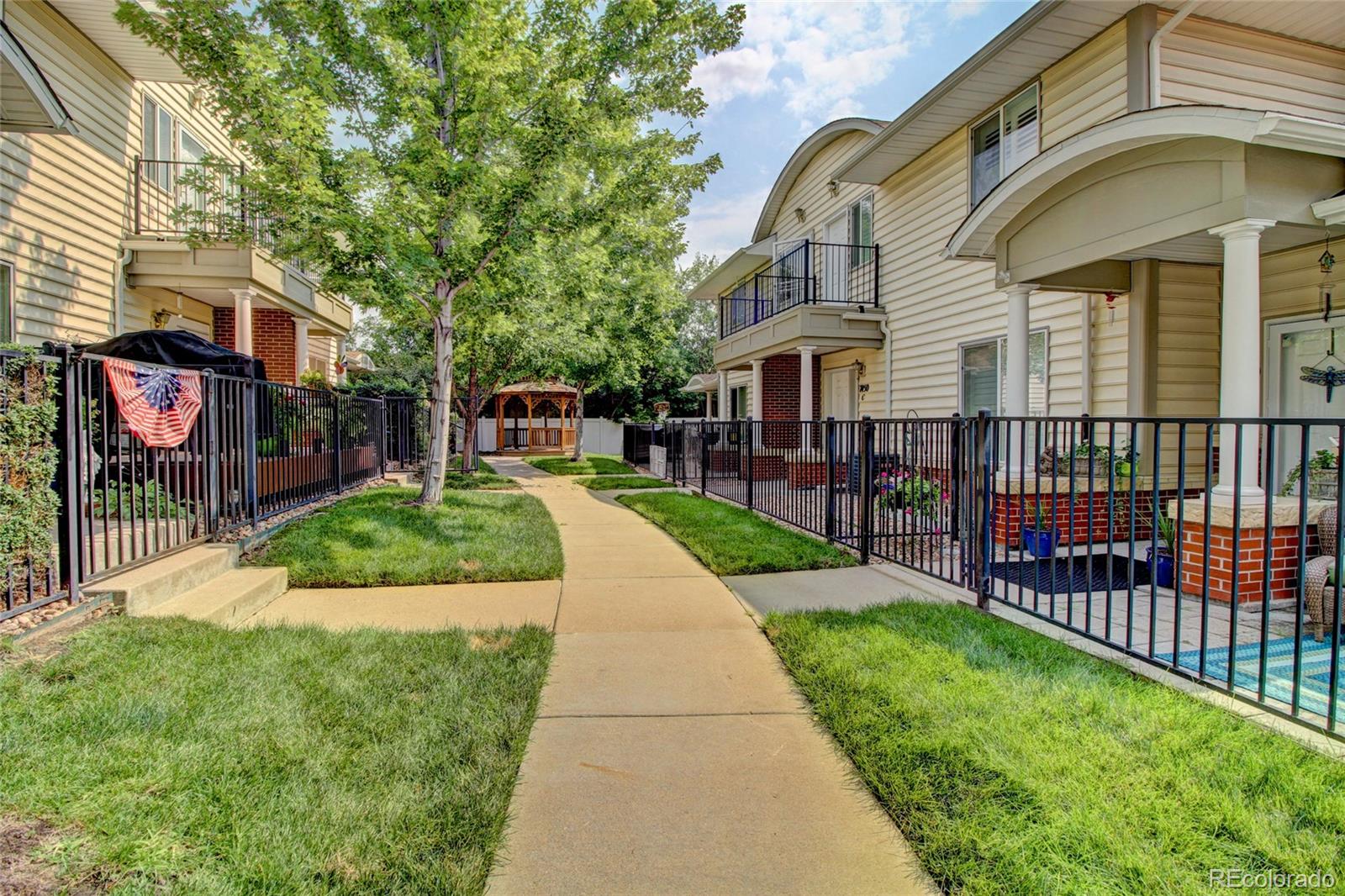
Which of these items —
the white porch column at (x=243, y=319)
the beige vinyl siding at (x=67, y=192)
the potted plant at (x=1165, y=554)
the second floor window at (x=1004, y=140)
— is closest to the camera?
the potted plant at (x=1165, y=554)

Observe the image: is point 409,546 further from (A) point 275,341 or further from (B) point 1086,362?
(A) point 275,341

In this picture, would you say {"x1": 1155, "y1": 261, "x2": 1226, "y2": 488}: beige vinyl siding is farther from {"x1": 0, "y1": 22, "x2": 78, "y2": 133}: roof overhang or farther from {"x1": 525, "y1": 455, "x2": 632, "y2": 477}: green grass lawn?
{"x1": 525, "y1": 455, "x2": 632, "y2": 477}: green grass lawn

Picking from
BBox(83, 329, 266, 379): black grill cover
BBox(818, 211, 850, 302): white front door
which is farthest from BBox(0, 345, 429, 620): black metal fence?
BBox(818, 211, 850, 302): white front door

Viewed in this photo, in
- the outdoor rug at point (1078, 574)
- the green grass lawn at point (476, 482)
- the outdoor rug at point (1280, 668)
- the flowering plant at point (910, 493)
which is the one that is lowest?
the outdoor rug at point (1280, 668)

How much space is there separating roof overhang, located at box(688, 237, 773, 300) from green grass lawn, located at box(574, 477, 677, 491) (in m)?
6.02

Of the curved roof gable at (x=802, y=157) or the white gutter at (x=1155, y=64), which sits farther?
the curved roof gable at (x=802, y=157)

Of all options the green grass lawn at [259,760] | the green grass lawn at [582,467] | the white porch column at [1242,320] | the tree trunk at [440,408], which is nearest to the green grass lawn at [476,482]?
the green grass lawn at [582,467]

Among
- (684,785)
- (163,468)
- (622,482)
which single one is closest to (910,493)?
(684,785)

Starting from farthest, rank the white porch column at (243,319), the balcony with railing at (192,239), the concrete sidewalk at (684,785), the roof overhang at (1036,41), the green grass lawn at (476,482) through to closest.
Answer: the green grass lawn at (476,482) < the white porch column at (243,319) < the balcony with railing at (192,239) < the roof overhang at (1036,41) < the concrete sidewalk at (684,785)

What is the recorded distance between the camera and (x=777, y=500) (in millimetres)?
9195

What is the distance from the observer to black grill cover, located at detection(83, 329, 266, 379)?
23.7 ft

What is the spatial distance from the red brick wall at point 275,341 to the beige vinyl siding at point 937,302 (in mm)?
11949

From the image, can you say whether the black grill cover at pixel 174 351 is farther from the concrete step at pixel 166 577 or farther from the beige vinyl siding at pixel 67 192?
the concrete step at pixel 166 577

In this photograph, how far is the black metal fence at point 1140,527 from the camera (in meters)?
3.25
